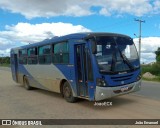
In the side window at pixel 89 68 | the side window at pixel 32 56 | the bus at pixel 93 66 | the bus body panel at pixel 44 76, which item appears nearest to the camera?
the bus at pixel 93 66

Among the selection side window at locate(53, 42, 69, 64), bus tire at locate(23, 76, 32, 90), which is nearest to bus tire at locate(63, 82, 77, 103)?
side window at locate(53, 42, 69, 64)

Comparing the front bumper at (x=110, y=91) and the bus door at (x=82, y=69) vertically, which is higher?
the bus door at (x=82, y=69)

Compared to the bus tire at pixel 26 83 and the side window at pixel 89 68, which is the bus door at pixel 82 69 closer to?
the side window at pixel 89 68

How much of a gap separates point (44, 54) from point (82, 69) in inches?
163

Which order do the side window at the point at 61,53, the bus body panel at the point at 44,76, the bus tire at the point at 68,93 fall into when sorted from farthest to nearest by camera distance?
the bus body panel at the point at 44,76 < the side window at the point at 61,53 < the bus tire at the point at 68,93

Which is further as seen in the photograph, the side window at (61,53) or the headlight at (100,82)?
the side window at (61,53)

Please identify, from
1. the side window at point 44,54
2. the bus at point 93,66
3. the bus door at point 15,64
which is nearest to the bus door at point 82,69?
the bus at point 93,66

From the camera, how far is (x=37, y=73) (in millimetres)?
15039

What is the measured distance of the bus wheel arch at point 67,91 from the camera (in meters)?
11.4

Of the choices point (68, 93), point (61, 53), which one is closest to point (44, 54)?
point (61, 53)

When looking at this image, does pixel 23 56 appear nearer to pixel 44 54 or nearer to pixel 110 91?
pixel 44 54

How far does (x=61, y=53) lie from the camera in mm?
12109

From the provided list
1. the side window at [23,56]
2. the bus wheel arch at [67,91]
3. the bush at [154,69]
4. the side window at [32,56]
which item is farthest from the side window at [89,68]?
the bush at [154,69]

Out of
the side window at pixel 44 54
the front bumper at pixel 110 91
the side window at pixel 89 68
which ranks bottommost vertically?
the front bumper at pixel 110 91
